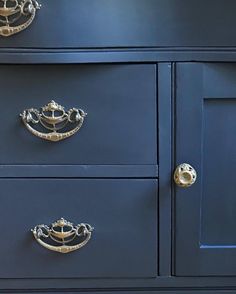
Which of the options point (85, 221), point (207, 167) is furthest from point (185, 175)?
point (85, 221)

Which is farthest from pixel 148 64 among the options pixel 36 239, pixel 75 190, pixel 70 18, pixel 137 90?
pixel 36 239

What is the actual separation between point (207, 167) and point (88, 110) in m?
0.24

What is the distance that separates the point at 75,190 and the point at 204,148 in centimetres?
24

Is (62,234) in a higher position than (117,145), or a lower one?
lower

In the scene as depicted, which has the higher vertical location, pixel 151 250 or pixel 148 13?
pixel 148 13

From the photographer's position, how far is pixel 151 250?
88 cm

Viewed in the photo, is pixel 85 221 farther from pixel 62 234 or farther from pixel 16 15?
pixel 16 15

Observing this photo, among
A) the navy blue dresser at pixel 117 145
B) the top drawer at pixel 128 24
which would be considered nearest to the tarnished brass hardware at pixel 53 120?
the navy blue dresser at pixel 117 145

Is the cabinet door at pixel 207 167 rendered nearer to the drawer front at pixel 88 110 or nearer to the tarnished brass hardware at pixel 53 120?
the drawer front at pixel 88 110

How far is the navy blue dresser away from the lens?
0.79 m

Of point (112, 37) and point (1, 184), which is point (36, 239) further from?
point (112, 37)

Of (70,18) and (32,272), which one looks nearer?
(70,18)

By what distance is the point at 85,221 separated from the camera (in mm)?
866

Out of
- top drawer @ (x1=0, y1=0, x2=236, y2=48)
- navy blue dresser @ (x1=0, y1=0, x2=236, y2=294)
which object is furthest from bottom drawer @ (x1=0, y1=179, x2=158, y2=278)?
top drawer @ (x1=0, y1=0, x2=236, y2=48)
